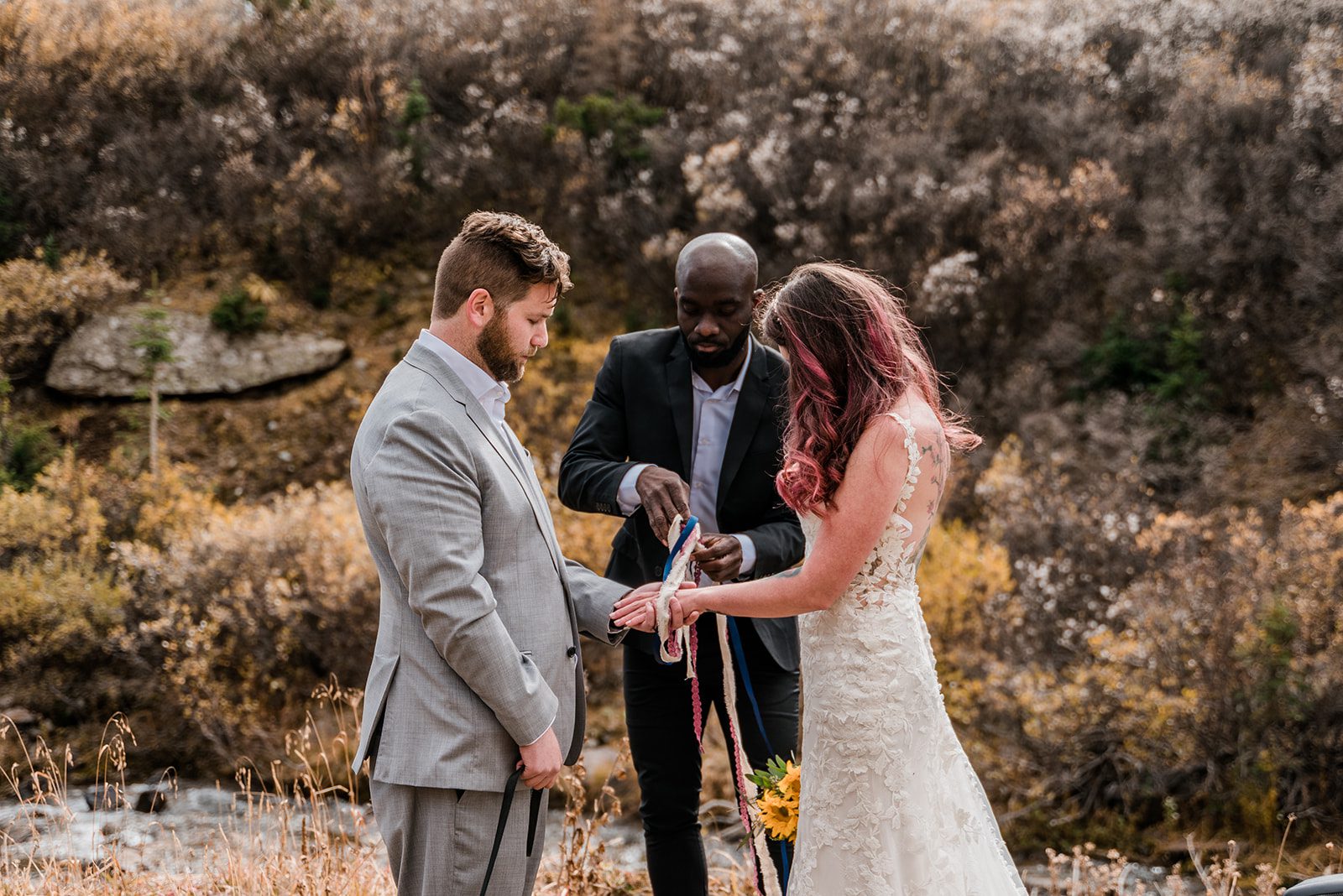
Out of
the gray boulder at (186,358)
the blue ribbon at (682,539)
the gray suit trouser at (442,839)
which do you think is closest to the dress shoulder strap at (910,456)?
the blue ribbon at (682,539)

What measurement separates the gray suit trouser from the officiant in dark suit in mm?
877

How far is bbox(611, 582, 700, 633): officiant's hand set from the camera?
2441 millimetres

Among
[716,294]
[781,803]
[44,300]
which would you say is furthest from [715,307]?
[44,300]

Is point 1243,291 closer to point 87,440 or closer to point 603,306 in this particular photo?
point 603,306

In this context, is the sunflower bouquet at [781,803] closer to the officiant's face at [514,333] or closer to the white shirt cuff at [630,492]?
the white shirt cuff at [630,492]

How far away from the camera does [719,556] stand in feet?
8.70

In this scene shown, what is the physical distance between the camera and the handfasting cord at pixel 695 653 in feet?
8.19

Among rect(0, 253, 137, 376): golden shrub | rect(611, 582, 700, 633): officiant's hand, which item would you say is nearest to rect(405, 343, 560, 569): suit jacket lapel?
rect(611, 582, 700, 633): officiant's hand

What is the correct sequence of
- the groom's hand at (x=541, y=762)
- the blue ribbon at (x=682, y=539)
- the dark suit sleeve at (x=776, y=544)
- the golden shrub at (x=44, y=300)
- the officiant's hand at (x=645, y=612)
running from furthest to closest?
the golden shrub at (x=44, y=300) < the dark suit sleeve at (x=776, y=544) < the blue ribbon at (x=682, y=539) < the officiant's hand at (x=645, y=612) < the groom's hand at (x=541, y=762)

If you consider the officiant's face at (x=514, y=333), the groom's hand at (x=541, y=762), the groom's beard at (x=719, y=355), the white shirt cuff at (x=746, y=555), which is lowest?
the groom's hand at (x=541, y=762)

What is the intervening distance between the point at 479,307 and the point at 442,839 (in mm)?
1084

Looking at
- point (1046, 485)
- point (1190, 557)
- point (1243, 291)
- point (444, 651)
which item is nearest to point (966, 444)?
point (444, 651)

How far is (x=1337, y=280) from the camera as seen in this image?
7.73m

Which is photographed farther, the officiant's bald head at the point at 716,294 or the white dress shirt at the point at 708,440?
the white dress shirt at the point at 708,440
